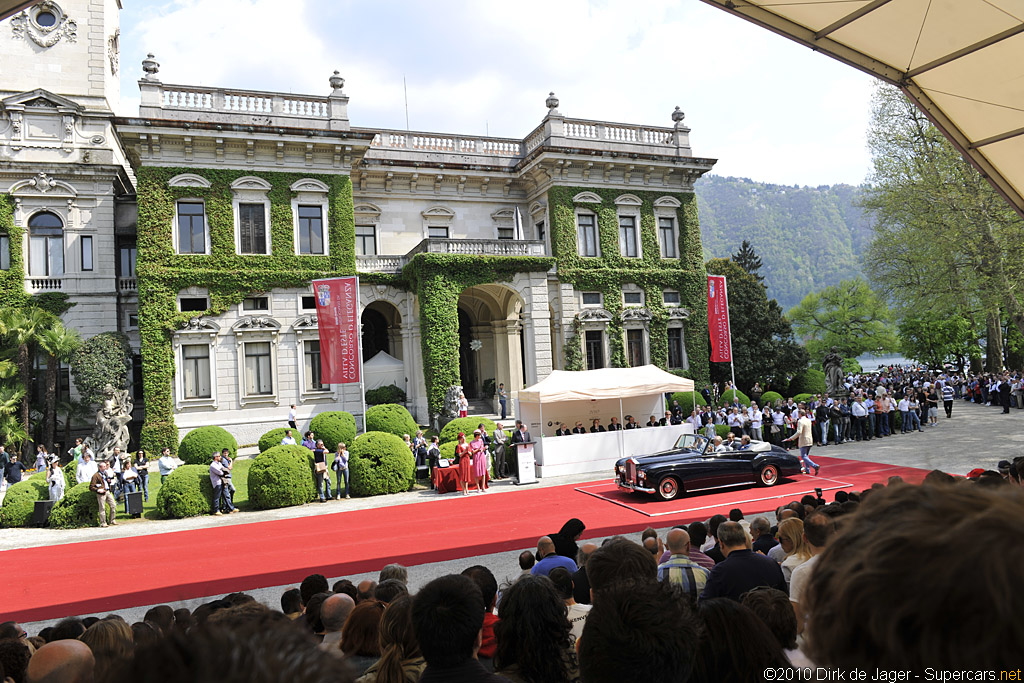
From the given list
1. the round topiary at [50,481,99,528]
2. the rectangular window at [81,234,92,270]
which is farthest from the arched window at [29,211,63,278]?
the round topiary at [50,481,99,528]

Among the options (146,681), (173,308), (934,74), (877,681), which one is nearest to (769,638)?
(877,681)

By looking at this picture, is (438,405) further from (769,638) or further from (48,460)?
(769,638)

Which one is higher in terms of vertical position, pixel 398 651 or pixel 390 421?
pixel 390 421

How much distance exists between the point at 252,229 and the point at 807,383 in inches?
1355

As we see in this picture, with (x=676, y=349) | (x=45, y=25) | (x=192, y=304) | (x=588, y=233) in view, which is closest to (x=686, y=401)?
(x=676, y=349)

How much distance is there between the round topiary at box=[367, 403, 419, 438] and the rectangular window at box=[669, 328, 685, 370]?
56.0 feet

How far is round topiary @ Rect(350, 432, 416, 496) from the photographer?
18.3 meters

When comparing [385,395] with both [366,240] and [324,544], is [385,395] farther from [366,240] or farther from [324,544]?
[324,544]

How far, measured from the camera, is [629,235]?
36312 millimetres

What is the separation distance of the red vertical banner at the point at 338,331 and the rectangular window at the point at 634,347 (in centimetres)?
1689

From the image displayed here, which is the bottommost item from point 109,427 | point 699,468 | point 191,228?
point 699,468

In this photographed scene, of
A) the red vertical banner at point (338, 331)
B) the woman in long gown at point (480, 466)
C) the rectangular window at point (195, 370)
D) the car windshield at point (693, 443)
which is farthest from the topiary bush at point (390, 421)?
the car windshield at point (693, 443)

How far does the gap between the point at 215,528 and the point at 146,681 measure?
A: 16.0 meters

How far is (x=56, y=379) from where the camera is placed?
27.0 m
